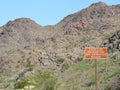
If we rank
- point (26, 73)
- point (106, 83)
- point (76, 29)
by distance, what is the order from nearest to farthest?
point (106, 83)
point (26, 73)
point (76, 29)

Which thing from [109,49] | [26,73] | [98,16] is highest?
[98,16]

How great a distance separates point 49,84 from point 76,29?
68.9m

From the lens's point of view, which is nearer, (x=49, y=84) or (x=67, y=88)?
(x=67, y=88)

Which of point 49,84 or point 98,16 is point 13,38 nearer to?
point 98,16

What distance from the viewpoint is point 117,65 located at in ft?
113

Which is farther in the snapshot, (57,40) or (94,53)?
(57,40)

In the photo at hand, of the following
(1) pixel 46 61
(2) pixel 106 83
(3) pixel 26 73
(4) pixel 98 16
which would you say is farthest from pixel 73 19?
(2) pixel 106 83

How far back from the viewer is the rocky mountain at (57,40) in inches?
2707

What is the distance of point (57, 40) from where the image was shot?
317ft

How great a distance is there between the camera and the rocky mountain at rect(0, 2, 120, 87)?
68.8 metres

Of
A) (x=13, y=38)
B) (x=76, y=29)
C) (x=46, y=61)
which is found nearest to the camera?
(x=46, y=61)

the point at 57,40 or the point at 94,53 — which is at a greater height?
the point at 57,40

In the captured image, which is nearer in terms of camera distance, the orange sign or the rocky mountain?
the orange sign

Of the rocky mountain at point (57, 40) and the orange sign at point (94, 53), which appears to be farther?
the rocky mountain at point (57, 40)
